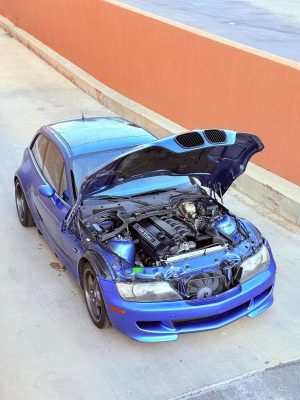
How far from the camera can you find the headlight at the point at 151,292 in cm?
435

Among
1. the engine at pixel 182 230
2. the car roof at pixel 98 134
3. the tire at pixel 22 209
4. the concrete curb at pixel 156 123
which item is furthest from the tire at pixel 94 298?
the concrete curb at pixel 156 123

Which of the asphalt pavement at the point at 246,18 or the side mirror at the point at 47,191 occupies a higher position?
the side mirror at the point at 47,191

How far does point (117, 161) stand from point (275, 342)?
7.16ft

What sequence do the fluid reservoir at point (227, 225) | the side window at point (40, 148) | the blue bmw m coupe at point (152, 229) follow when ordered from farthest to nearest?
1. the side window at point (40, 148)
2. the fluid reservoir at point (227, 225)
3. the blue bmw m coupe at point (152, 229)

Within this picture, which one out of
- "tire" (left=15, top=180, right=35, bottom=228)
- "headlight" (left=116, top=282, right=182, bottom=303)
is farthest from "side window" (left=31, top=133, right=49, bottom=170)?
A: "headlight" (left=116, top=282, right=182, bottom=303)

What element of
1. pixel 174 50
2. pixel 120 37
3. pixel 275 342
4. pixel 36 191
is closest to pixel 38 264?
pixel 36 191

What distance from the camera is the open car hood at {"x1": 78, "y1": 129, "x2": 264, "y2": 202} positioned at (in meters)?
4.48

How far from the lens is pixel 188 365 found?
175 inches

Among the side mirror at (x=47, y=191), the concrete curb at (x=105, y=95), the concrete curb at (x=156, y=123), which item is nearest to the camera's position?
the side mirror at (x=47, y=191)

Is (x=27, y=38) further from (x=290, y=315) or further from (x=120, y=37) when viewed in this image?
(x=290, y=315)

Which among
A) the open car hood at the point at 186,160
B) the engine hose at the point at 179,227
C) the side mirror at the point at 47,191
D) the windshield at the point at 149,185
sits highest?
the open car hood at the point at 186,160

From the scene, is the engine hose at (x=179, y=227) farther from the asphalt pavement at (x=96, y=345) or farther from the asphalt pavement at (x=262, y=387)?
the asphalt pavement at (x=262, y=387)

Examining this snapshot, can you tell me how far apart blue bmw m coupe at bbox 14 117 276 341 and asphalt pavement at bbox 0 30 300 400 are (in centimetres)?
26

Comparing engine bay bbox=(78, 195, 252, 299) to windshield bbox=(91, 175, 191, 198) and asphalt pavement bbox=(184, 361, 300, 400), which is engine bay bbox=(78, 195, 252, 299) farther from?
asphalt pavement bbox=(184, 361, 300, 400)
